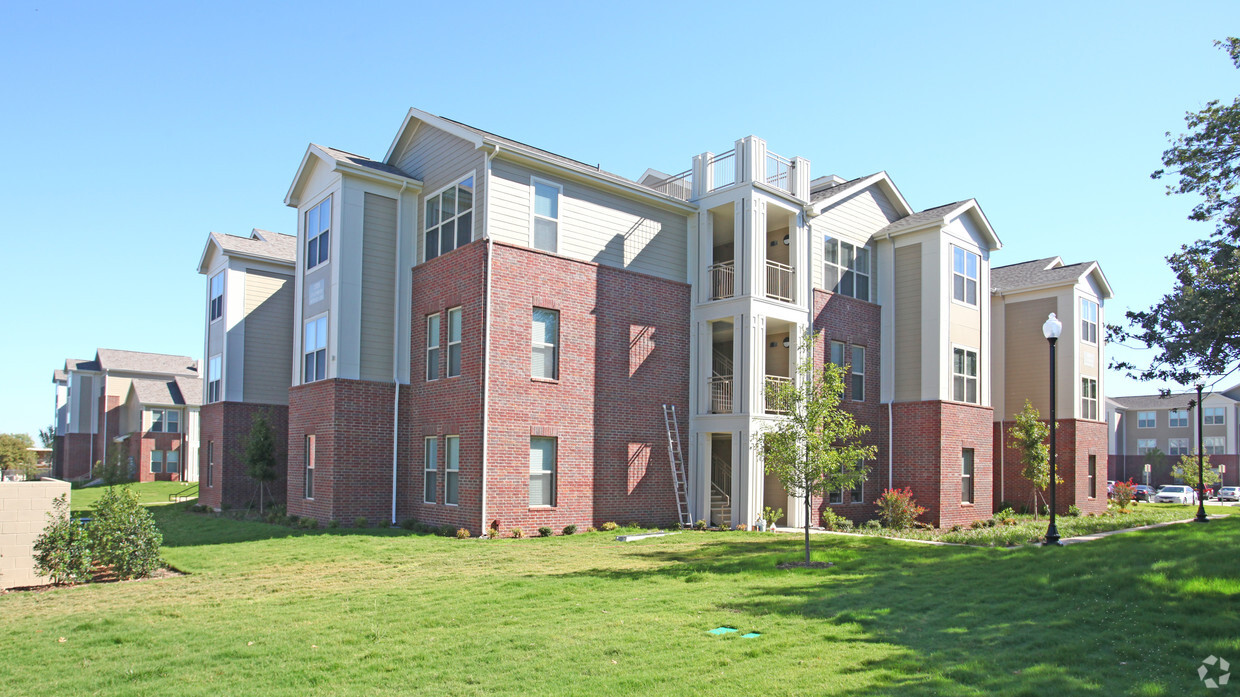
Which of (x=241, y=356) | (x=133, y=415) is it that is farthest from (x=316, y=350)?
(x=133, y=415)

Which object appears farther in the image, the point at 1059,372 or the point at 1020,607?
the point at 1059,372

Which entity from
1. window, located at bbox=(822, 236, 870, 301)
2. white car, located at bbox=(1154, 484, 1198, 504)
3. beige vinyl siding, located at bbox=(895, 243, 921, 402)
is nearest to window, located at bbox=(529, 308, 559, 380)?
window, located at bbox=(822, 236, 870, 301)

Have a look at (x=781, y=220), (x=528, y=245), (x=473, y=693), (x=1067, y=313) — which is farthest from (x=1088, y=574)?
(x=1067, y=313)

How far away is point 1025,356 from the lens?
31.7 metres

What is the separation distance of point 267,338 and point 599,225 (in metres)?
14.9

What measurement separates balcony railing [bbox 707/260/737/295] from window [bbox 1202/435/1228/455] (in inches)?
2860

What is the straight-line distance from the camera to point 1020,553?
47.7ft

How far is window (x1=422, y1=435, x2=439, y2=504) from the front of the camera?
66.2 ft

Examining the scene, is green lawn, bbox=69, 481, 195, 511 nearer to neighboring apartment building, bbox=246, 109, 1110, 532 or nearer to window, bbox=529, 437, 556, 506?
neighboring apartment building, bbox=246, 109, 1110, 532

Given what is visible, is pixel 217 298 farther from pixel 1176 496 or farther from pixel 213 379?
pixel 1176 496

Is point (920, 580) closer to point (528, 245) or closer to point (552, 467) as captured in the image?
point (552, 467)

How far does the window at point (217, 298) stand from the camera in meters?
29.4

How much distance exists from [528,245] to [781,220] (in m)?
8.57

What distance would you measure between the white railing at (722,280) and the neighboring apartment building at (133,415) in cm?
3889
